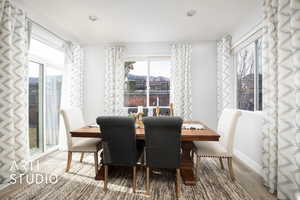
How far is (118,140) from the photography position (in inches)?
67.3

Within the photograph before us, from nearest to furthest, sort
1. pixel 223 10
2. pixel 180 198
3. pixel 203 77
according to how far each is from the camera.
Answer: pixel 180 198, pixel 223 10, pixel 203 77

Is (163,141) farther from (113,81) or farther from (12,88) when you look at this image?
(113,81)

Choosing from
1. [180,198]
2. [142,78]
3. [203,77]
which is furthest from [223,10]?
[180,198]

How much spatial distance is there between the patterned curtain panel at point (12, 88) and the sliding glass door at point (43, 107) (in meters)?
0.66

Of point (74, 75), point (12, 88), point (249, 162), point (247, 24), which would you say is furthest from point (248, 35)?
point (12, 88)

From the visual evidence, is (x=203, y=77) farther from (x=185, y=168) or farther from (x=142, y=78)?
(x=185, y=168)

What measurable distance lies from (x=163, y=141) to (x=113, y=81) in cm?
243

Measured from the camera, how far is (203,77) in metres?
3.61

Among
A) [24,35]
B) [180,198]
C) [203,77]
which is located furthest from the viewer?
[203,77]

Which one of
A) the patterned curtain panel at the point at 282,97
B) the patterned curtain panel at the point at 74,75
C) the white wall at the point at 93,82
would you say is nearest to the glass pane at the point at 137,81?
the white wall at the point at 93,82

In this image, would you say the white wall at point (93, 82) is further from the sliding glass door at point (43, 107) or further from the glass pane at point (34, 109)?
the glass pane at point (34, 109)

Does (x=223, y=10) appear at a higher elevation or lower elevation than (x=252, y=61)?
higher

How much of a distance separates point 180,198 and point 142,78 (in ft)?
9.03

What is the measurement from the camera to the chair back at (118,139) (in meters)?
1.64
